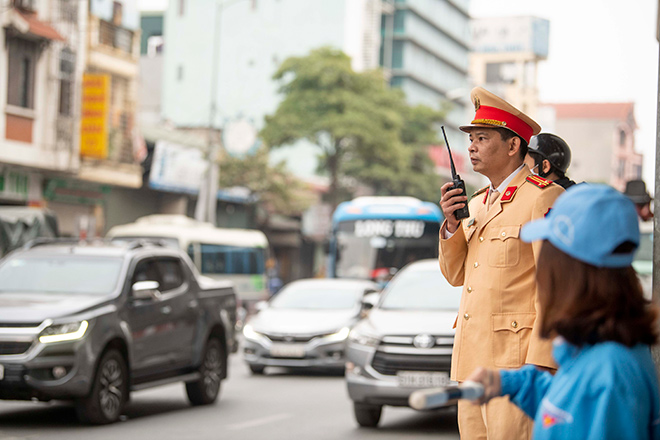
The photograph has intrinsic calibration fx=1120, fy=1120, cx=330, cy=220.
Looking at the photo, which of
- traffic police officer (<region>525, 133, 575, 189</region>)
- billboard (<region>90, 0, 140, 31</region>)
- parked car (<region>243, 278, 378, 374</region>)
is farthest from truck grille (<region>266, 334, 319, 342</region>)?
billboard (<region>90, 0, 140, 31</region>)

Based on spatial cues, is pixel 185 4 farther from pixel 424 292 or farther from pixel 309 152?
pixel 424 292

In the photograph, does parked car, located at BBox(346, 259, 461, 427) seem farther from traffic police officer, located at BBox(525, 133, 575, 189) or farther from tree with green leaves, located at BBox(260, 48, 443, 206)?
tree with green leaves, located at BBox(260, 48, 443, 206)

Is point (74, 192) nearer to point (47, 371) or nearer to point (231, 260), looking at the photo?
point (231, 260)

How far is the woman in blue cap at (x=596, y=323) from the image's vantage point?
2.21m

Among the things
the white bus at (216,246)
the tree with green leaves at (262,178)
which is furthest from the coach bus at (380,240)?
the tree with green leaves at (262,178)

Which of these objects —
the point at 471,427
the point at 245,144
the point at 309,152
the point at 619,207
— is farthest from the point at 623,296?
the point at 309,152

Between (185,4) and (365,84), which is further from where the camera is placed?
(185,4)

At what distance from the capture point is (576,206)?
7.59 ft

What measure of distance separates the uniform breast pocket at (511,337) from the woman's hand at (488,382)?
1.87m

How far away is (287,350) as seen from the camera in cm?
1703

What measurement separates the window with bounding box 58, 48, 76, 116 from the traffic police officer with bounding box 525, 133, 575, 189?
2577 centimetres

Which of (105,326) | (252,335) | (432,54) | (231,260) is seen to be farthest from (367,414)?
(432,54)

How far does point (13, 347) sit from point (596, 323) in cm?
882

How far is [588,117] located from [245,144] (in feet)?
269
